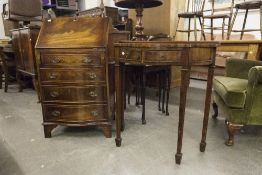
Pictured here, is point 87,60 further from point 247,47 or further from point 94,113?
point 247,47

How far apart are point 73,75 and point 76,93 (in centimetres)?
16

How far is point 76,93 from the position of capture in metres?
1.81

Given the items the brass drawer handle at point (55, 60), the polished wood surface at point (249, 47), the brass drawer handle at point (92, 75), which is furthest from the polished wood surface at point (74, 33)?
the polished wood surface at point (249, 47)

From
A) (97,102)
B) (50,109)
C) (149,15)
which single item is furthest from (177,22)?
(50,109)

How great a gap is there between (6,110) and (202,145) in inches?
94.7

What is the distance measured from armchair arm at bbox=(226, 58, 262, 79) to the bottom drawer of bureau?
53.9 inches

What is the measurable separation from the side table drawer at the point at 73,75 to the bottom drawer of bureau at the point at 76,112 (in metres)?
0.23

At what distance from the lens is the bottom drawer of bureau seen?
6.06 feet

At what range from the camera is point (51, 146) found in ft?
5.81

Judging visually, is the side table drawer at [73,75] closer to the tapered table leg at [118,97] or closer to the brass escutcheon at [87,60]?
the brass escutcheon at [87,60]

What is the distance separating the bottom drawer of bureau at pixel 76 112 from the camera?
185cm

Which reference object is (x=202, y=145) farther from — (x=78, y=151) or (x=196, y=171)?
(x=78, y=151)

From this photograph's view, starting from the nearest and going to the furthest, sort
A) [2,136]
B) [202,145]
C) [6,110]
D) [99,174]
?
[99,174] < [202,145] < [2,136] < [6,110]

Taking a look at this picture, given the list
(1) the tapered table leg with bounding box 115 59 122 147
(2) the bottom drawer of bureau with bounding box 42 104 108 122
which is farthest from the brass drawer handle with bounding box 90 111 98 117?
(1) the tapered table leg with bounding box 115 59 122 147
